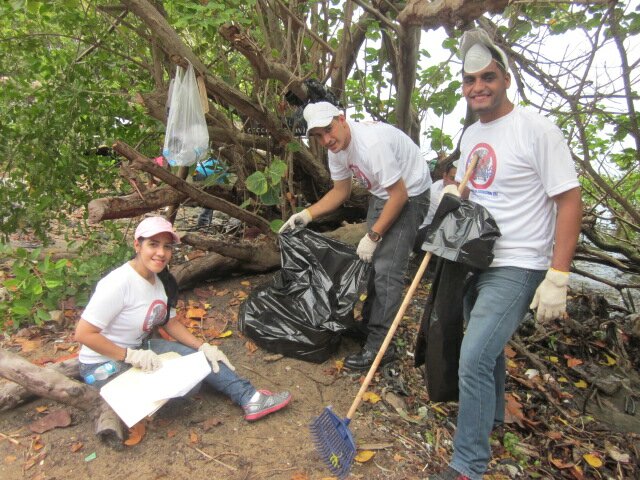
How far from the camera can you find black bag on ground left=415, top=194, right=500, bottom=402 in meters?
1.94

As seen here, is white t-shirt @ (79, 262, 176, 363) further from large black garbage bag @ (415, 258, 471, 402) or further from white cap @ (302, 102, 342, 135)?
large black garbage bag @ (415, 258, 471, 402)

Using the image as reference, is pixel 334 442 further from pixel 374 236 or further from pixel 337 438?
pixel 374 236

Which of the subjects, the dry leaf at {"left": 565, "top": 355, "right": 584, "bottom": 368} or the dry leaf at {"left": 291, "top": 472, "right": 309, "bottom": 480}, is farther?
the dry leaf at {"left": 565, "top": 355, "right": 584, "bottom": 368}

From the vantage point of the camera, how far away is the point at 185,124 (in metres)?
3.13

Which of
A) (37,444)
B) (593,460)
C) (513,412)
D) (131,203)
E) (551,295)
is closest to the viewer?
(551,295)

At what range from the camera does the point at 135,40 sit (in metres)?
4.02

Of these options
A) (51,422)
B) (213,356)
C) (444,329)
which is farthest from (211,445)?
(444,329)

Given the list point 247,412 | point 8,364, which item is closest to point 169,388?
point 247,412

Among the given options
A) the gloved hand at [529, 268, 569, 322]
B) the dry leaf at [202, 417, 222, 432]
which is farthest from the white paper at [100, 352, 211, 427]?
the gloved hand at [529, 268, 569, 322]

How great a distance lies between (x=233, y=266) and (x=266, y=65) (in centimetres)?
170

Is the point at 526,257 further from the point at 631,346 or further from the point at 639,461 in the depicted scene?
the point at 631,346

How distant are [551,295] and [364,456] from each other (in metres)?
1.14

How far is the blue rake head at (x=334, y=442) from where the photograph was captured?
2.06 meters

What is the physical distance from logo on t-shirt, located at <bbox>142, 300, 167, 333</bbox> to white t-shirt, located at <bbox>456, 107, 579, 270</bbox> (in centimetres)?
169
